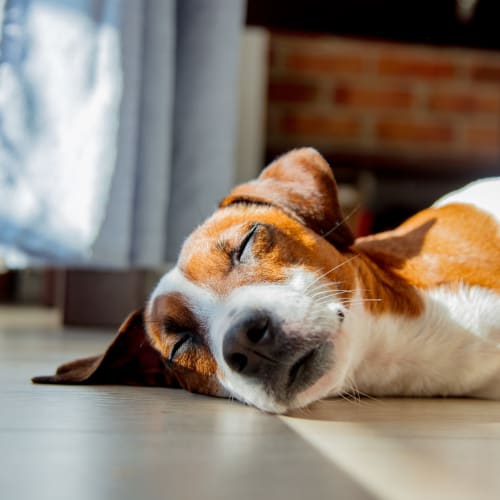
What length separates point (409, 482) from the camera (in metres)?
0.78

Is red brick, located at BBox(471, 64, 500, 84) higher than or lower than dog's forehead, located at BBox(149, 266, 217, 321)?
higher

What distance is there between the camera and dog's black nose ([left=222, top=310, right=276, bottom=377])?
1.14 meters

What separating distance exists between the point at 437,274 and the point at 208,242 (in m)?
0.43

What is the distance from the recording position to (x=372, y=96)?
416cm

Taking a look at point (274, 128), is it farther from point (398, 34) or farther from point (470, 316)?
point (470, 316)

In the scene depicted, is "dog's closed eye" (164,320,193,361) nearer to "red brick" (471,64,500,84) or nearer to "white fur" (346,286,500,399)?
"white fur" (346,286,500,399)

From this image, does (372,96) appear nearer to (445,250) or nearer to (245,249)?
(445,250)

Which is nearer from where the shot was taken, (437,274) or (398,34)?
(437,274)

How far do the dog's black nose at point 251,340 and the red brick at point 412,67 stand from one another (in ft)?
10.7

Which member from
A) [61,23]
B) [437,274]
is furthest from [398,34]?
[437,274]

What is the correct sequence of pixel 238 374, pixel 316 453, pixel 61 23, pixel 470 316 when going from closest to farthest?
pixel 316 453, pixel 238 374, pixel 470 316, pixel 61 23

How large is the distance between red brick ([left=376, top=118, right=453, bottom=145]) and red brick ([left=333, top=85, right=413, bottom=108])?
95 millimetres

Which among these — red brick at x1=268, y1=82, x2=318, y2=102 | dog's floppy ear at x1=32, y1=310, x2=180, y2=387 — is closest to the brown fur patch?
dog's floppy ear at x1=32, y1=310, x2=180, y2=387

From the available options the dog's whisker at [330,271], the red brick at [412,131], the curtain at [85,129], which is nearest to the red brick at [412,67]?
the red brick at [412,131]
